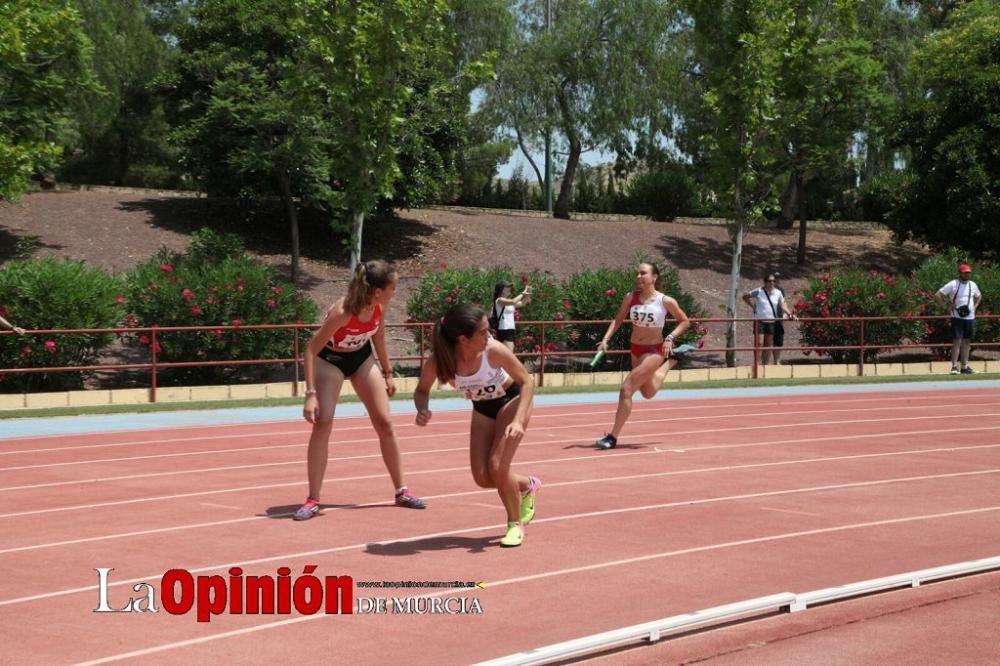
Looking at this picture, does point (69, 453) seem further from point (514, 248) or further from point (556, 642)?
point (514, 248)

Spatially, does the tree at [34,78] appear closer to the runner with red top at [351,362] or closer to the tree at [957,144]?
the runner with red top at [351,362]

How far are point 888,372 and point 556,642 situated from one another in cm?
2309

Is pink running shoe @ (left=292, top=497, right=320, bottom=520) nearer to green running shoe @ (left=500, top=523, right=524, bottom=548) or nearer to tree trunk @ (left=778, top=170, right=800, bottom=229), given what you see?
green running shoe @ (left=500, top=523, right=524, bottom=548)

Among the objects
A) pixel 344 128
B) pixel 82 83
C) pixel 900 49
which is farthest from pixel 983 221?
pixel 82 83

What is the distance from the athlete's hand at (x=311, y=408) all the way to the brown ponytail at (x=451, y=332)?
1.26m

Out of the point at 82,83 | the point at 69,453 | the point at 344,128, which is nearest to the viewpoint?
the point at 69,453

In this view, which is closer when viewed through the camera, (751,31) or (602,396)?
(602,396)

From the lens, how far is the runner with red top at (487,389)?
8.16 m

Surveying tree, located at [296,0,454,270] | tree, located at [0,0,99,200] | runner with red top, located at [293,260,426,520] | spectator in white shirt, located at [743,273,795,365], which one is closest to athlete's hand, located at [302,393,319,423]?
runner with red top, located at [293,260,426,520]

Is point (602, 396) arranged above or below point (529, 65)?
below

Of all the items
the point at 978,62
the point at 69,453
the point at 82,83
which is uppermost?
the point at 978,62

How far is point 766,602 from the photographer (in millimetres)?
6852

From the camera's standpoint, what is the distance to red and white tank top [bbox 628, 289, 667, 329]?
13914mm

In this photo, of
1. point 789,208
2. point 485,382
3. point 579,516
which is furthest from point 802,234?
point 485,382
